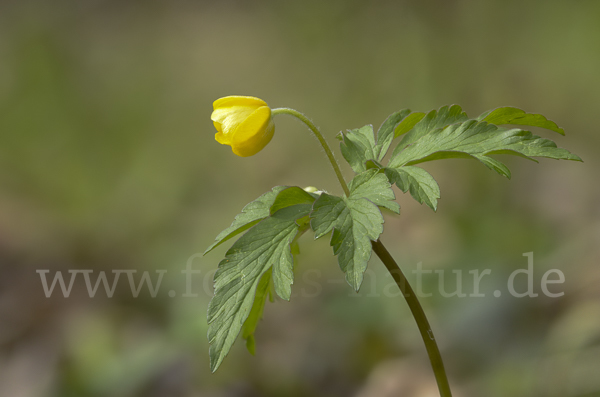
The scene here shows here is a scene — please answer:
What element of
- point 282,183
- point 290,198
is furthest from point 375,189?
point 282,183

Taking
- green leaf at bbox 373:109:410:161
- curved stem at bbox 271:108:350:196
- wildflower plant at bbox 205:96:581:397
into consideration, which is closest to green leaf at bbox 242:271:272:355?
wildflower plant at bbox 205:96:581:397

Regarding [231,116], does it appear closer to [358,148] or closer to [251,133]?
[251,133]

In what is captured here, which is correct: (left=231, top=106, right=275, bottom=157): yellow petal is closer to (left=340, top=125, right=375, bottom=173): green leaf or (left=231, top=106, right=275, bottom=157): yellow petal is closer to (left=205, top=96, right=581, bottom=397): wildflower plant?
(left=205, top=96, right=581, bottom=397): wildflower plant

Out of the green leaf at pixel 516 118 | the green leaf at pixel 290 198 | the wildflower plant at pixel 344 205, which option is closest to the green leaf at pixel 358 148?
the wildflower plant at pixel 344 205

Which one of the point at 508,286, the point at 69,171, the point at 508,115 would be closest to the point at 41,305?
the point at 69,171

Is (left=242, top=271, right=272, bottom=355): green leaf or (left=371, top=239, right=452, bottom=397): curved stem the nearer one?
(left=371, top=239, right=452, bottom=397): curved stem

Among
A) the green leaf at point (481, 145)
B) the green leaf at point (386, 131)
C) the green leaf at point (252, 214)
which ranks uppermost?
the green leaf at point (386, 131)

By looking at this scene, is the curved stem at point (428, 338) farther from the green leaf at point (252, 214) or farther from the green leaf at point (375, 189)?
the green leaf at point (252, 214)

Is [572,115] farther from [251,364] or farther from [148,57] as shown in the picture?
[148,57]

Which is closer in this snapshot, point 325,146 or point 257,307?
point 325,146
